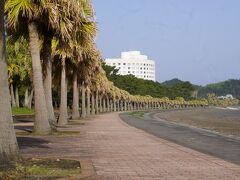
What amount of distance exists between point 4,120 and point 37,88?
1087cm

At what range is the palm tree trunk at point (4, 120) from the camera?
10789 millimetres

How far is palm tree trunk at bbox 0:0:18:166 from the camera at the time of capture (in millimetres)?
10789

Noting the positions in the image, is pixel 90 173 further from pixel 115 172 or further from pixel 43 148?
pixel 43 148

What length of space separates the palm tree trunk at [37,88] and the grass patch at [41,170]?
378 inches

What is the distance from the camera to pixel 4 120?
11.0m

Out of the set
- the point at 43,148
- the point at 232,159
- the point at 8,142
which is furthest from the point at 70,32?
the point at 8,142

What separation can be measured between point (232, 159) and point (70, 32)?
957 centimetres

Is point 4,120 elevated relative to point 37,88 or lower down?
lower down

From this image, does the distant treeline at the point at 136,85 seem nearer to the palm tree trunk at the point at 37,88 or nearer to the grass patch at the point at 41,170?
the palm tree trunk at the point at 37,88

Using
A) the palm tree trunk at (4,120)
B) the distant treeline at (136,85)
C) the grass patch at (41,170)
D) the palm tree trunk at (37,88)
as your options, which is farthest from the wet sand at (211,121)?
the distant treeline at (136,85)

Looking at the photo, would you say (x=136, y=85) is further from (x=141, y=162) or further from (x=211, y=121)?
(x=141, y=162)

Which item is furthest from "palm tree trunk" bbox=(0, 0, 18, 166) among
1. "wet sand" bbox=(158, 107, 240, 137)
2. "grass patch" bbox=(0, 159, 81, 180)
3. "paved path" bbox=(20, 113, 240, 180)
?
"wet sand" bbox=(158, 107, 240, 137)

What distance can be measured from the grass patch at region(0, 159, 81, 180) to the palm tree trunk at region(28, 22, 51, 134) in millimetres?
9608

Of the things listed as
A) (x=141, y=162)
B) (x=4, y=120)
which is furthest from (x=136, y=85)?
(x=4, y=120)
